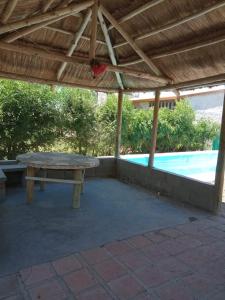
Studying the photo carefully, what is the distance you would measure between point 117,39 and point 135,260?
4133 mm

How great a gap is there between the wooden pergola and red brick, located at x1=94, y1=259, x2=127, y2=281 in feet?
8.20

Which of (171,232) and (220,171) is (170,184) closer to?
(220,171)

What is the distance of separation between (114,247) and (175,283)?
846 mm

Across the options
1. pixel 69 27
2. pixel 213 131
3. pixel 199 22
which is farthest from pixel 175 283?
pixel 213 131

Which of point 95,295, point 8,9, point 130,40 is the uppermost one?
point 130,40

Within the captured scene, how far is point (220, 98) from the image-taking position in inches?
517

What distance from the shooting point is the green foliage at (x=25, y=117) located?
584cm

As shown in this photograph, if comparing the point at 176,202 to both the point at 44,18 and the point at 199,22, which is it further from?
the point at 44,18

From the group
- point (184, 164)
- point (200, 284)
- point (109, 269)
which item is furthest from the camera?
point (184, 164)

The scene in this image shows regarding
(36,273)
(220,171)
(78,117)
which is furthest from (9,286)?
(78,117)

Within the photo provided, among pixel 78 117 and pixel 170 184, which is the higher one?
pixel 78 117

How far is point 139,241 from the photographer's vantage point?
3211mm

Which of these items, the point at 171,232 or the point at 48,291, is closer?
the point at 48,291

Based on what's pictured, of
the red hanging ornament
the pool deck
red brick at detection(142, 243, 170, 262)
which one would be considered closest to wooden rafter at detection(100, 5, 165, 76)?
the red hanging ornament
